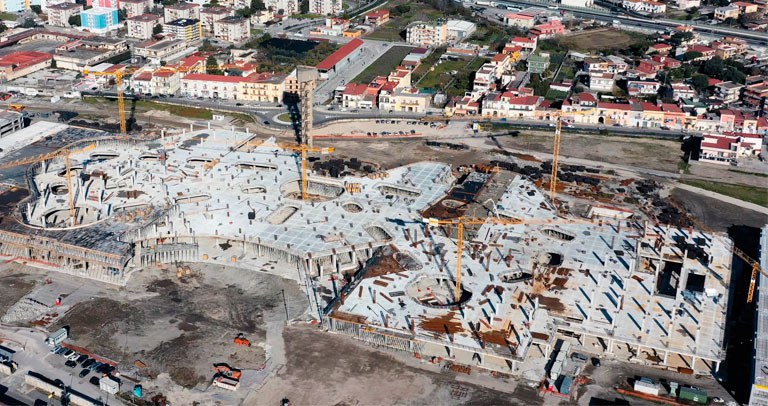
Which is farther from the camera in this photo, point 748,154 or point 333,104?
point 333,104

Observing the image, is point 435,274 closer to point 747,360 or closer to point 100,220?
point 747,360

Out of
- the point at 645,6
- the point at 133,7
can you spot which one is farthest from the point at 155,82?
the point at 645,6

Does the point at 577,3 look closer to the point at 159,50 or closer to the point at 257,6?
the point at 257,6

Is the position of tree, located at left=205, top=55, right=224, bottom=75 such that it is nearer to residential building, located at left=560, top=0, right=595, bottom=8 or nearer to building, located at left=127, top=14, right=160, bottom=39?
building, located at left=127, top=14, right=160, bottom=39

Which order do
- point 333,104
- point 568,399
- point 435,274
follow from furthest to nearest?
1. point 333,104
2. point 435,274
3. point 568,399

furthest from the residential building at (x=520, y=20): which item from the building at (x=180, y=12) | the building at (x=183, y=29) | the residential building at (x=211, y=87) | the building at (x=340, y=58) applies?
the residential building at (x=211, y=87)

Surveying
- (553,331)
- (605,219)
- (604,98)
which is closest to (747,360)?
(553,331)

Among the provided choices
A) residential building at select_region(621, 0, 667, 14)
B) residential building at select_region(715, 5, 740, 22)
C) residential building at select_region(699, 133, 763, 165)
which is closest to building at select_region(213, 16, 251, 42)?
residential building at select_region(621, 0, 667, 14)
